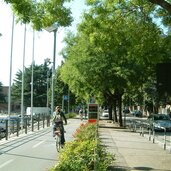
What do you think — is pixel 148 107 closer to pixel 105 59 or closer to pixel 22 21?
pixel 105 59

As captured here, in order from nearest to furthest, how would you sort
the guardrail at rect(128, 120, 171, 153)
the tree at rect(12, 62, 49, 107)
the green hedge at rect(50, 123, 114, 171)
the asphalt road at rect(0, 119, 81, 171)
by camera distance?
the green hedge at rect(50, 123, 114, 171) < the asphalt road at rect(0, 119, 81, 171) < the guardrail at rect(128, 120, 171, 153) < the tree at rect(12, 62, 49, 107)

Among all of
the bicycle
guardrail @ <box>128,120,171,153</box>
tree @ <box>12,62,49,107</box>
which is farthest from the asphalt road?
tree @ <box>12,62,49,107</box>

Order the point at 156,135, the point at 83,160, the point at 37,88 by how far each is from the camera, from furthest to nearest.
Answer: the point at 37,88 → the point at 156,135 → the point at 83,160

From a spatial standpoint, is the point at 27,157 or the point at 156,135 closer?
the point at 27,157

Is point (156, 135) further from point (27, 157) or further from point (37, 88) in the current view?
point (37, 88)

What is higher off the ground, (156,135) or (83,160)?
(156,135)

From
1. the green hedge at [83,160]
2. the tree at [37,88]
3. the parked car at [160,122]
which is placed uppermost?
the tree at [37,88]

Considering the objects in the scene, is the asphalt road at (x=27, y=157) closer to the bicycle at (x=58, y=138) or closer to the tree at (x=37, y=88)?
the bicycle at (x=58, y=138)

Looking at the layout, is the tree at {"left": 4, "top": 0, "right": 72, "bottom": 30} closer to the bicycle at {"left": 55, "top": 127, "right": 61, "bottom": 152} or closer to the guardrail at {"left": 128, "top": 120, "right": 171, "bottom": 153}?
the bicycle at {"left": 55, "top": 127, "right": 61, "bottom": 152}

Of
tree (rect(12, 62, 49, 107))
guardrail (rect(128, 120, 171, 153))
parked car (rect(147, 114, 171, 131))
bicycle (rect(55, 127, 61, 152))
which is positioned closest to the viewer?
bicycle (rect(55, 127, 61, 152))

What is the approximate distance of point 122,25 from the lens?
16531mm

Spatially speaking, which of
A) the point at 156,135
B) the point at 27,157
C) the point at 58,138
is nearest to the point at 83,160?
the point at 27,157

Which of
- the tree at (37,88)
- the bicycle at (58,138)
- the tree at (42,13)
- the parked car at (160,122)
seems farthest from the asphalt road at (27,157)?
the tree at (37,88)

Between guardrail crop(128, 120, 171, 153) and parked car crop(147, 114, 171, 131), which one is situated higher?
parked car crop(147, 114, 171, 131)
